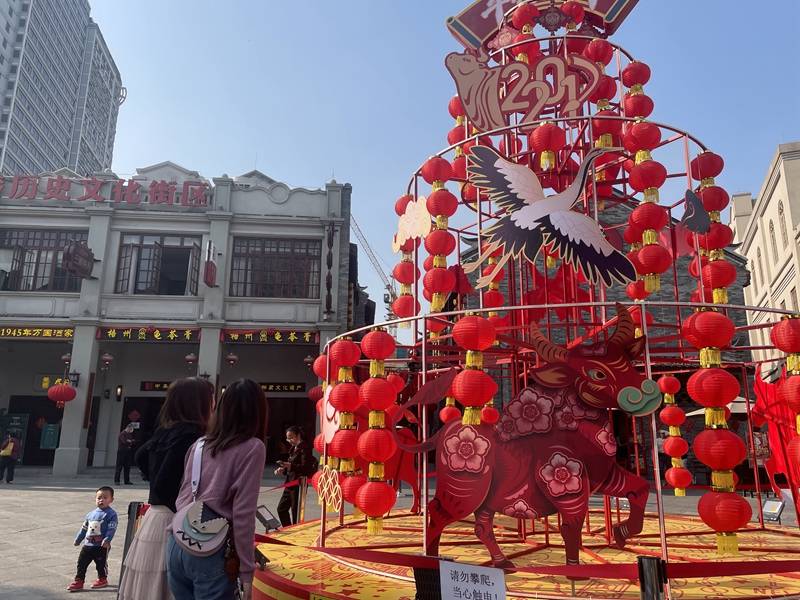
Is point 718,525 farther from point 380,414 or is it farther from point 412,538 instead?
point 412,538

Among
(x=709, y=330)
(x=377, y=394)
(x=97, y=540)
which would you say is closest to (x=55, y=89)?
(x=97, y=540)

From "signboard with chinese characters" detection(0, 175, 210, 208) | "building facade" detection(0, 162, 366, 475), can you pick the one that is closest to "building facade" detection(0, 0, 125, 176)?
"signboard with chinese characters" detection(0, 175, 210, 208)

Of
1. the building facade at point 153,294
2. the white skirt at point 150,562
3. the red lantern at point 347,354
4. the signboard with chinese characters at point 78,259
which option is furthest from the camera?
the building facade at point 153,294

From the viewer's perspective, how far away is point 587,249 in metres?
5.20

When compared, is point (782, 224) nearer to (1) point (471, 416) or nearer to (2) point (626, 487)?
(2) point (626, 487)

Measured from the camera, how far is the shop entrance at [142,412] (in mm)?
19953

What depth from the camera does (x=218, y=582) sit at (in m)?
2.79

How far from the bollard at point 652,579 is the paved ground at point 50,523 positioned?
206 inches

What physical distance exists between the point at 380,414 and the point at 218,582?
2.54 meters

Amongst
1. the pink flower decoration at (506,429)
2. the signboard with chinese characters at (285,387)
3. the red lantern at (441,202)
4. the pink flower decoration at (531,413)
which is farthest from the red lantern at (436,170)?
the signboard with chinese characters at (285,387)

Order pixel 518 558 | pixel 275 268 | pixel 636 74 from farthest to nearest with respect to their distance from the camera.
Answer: pixel 275 268, pixel 636 74, pixel 518 558

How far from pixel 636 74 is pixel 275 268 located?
14.1m

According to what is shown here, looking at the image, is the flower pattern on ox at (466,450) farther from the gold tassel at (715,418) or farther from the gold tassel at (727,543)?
the gold tassel at (727,543)

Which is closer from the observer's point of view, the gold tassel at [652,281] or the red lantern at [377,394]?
the red lantern at [377,394]
